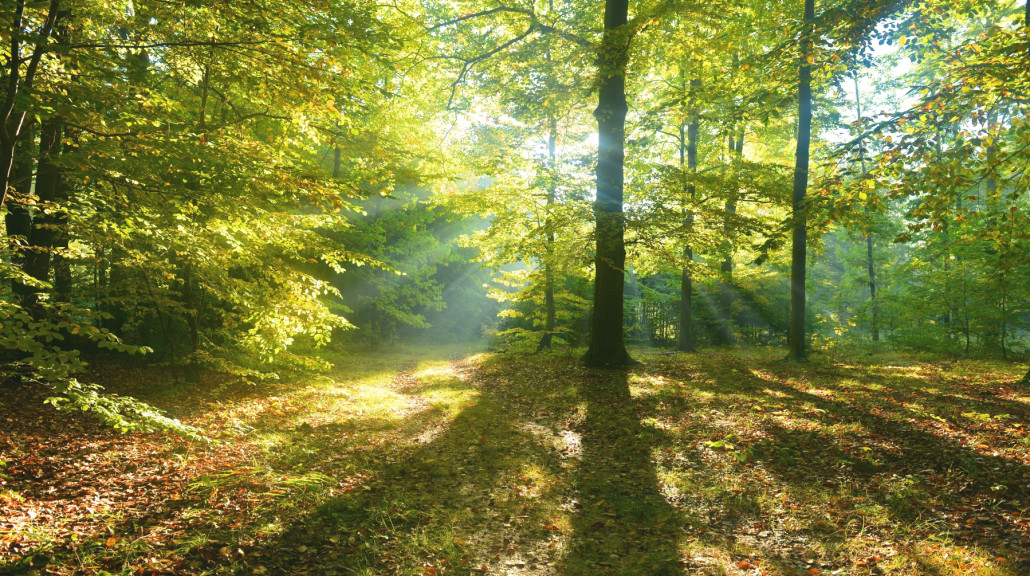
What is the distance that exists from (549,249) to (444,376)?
484 centimetres

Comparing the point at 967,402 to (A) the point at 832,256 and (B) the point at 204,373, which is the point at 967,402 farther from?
(A) the point at 832,256

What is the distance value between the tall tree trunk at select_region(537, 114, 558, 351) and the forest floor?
605 cm

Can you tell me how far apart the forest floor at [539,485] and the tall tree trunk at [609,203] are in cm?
240

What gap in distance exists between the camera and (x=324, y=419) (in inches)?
319

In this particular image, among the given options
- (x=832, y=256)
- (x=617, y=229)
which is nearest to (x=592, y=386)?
(x=617, y=229)

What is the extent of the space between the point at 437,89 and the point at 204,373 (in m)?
9.03

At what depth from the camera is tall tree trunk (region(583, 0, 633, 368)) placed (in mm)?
10773

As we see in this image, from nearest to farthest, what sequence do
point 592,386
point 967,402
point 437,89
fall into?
point 967,402
point 592,386
point 437,89

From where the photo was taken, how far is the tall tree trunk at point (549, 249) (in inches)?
551

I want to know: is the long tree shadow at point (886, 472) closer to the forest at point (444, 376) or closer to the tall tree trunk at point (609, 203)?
the forest at point (444, 376)

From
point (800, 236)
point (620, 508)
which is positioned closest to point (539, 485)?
point (620, 508)

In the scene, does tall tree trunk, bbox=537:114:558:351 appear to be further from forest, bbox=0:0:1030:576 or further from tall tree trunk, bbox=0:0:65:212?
tall tree trunk, bbox=0:0:65:212

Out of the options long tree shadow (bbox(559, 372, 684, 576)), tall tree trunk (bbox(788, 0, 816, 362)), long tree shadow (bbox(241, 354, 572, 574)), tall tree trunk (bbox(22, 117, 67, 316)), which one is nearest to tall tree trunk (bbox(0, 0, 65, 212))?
tall tree trunk (bbox(22, 117, 67, 316))

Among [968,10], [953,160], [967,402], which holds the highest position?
[968,10]
